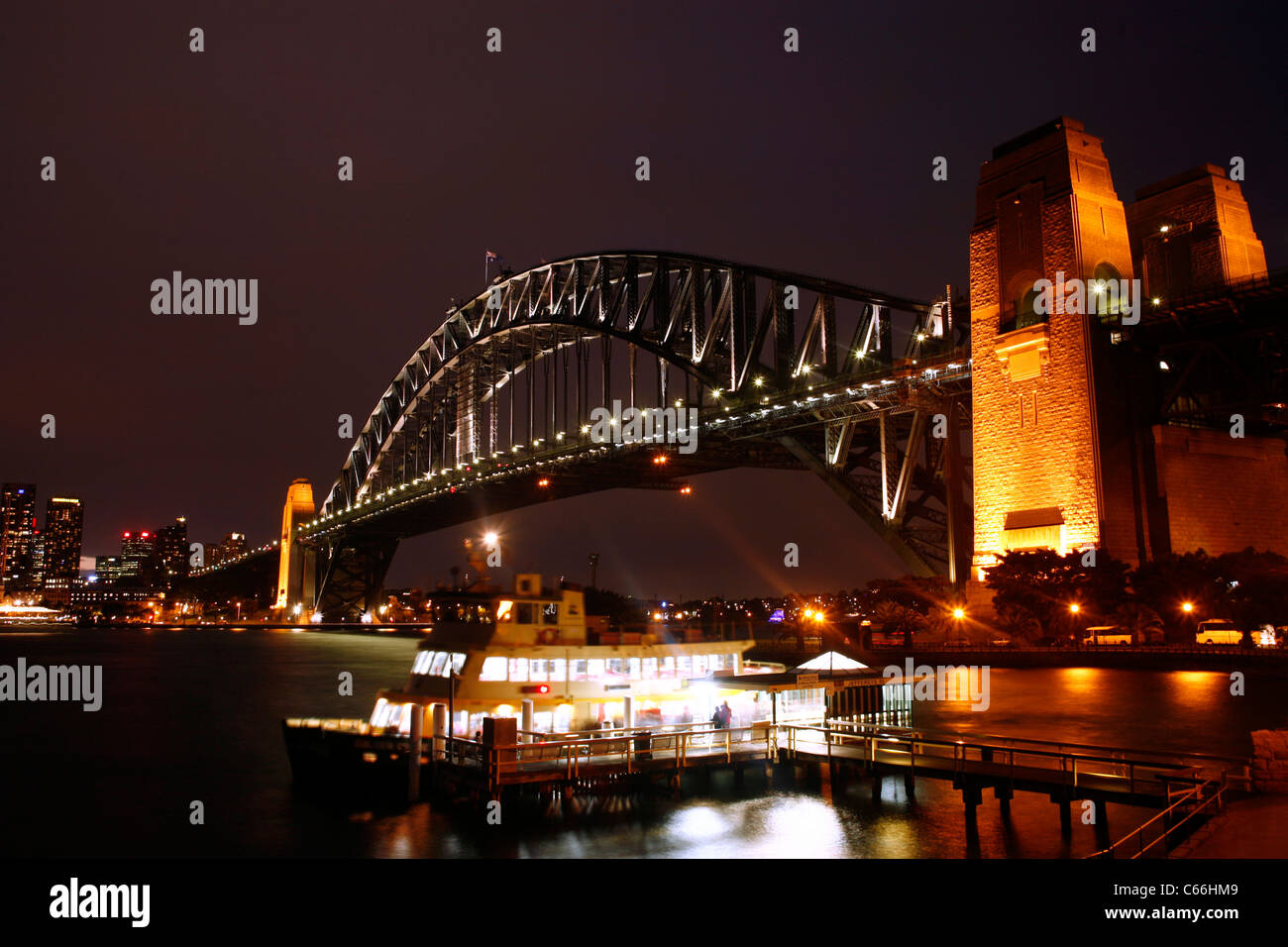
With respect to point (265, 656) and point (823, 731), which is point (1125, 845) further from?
point (265, 656)

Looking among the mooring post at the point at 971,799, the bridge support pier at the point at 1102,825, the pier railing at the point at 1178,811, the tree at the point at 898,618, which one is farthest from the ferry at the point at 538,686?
the tree at the point at 898,618

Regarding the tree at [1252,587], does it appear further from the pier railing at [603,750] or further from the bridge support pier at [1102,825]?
the pier railing at [603,750]

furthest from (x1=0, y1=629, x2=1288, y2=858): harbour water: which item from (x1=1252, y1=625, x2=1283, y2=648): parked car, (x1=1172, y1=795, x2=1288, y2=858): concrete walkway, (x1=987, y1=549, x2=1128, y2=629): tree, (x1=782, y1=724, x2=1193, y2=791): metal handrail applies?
(x1=1172, y1=795, x2=1288, y2=858): concrete walkway

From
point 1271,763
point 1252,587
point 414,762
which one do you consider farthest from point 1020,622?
point 414,762

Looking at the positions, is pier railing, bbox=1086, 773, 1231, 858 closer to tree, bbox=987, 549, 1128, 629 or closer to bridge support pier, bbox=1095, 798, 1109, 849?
bridge support pier, bbox=1095, 798, 1109, 849
